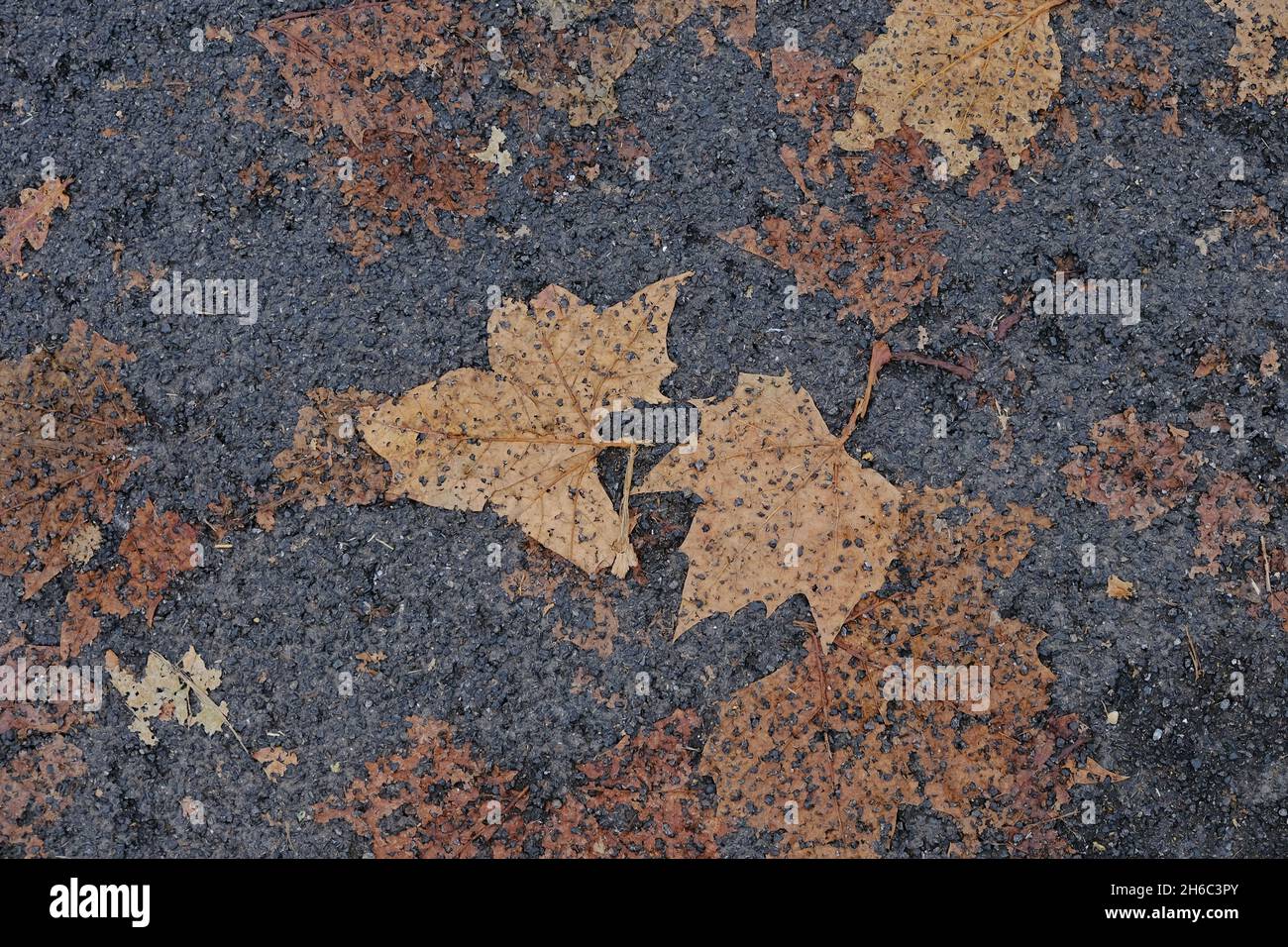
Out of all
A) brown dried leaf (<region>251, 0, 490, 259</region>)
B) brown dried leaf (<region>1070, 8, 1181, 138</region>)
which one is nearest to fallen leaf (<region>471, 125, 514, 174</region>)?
brown dried leaf (<region>251, 0, 490, 259</region>)

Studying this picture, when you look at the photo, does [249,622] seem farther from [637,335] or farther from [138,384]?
[637,335]

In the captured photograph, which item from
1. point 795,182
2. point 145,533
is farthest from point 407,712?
point 795,182

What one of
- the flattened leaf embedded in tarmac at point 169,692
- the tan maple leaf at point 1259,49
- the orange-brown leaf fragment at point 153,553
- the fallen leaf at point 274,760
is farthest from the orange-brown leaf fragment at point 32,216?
the tan maple leaf at point 1259,49

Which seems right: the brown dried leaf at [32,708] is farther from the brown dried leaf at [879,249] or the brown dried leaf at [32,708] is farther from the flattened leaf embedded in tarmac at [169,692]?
the brown dried leaf at [879,249]

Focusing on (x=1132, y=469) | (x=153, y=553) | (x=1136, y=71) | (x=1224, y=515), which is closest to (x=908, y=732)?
(x=1132, y=469)

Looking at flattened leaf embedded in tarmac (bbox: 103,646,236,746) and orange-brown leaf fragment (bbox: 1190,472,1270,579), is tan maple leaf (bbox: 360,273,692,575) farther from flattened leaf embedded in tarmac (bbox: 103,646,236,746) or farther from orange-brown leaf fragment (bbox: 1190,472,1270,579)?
orange-brown leaf fragment (bbox: 1190,472,1270,579)
